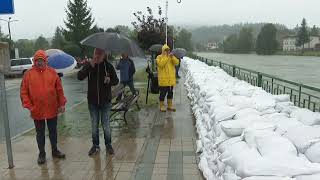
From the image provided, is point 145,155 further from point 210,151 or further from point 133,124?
point 133,124

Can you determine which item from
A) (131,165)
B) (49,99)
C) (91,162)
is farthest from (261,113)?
(49,99)

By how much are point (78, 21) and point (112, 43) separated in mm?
56337

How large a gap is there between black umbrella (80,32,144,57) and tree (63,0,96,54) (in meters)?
54.5

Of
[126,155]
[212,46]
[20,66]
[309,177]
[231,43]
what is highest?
[309,177]

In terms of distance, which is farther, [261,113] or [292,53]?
[292,53]

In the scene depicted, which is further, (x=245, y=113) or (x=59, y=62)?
(x=59, y=62)

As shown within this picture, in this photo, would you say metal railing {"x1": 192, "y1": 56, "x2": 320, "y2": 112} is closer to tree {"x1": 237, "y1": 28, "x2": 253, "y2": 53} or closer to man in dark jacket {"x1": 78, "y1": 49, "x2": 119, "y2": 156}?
man in dark jacket {"x1": 78, "y1": 49, "x2": 119, "y2": 156}

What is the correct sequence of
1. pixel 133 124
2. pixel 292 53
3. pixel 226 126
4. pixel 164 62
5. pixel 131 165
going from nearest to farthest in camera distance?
pixel 226 126
pixel 131 165
pixel 133 124
pixel 164 62
pixel 292 53

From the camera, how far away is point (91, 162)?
20.6 feet

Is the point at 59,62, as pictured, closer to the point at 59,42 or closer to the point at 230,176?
the point at 230,176

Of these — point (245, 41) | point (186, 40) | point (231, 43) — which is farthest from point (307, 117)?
point (186, 40)

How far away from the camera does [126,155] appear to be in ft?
21.8

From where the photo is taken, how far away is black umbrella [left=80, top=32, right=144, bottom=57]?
255 inches

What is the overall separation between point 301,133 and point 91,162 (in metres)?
3.27
